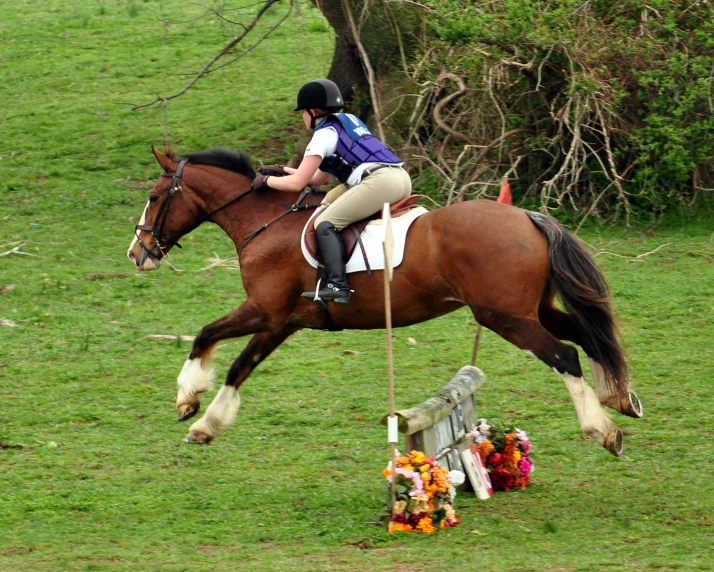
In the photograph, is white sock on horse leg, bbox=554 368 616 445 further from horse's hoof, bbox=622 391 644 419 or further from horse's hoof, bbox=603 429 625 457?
horse's hoof, bbox=622 391 644 419

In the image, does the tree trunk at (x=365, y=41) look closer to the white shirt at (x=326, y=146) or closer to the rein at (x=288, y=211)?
the rein at (x=288, y=211)

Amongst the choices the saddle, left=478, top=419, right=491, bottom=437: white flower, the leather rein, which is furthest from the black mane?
left=478, top=419, right=491, bottom=437: white flower

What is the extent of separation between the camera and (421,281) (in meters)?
6.77

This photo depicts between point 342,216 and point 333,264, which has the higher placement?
point 342,216

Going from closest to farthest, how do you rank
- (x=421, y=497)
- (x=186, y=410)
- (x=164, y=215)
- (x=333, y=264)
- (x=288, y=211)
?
(x=421, y=497), (x=333, y=264), (x=186, y=410), (x=288, y=211), (x=164, y=215)

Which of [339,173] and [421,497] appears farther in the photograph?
[339,173]

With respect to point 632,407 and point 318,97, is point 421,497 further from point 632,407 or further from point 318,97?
point 318,97

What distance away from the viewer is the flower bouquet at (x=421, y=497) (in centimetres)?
614

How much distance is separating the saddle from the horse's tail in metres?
0.90

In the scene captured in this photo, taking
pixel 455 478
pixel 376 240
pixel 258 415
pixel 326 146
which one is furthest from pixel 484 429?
pixel 258 415

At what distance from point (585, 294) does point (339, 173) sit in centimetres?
191

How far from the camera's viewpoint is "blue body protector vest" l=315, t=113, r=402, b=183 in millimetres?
7039

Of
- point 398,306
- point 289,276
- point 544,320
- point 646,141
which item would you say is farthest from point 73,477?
point 646,141

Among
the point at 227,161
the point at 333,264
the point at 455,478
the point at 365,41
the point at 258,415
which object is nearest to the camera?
the point at 455,478
